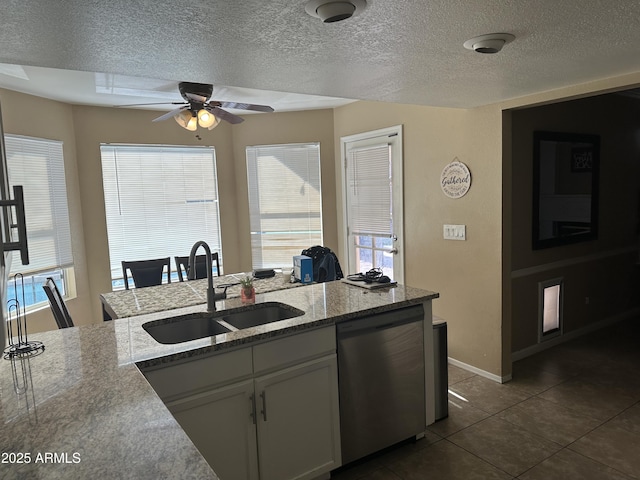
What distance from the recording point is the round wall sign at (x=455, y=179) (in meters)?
3.68

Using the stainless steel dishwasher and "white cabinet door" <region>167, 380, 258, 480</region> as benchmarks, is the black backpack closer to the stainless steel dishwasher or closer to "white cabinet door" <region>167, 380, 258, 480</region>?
the stainless steel dishwasher

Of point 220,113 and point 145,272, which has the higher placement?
point 220,113

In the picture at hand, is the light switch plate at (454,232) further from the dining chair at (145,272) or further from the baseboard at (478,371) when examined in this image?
the dining chair at (145,272)

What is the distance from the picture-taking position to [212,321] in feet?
8.20

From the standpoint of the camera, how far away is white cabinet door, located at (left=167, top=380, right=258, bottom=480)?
6.36 feet

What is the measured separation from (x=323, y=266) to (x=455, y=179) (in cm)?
136

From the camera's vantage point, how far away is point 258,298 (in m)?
2.78

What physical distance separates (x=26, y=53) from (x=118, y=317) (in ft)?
4.59

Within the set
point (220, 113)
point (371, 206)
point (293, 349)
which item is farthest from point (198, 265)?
point (293, 349)

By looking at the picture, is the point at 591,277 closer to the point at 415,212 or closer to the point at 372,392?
the point at 415,212

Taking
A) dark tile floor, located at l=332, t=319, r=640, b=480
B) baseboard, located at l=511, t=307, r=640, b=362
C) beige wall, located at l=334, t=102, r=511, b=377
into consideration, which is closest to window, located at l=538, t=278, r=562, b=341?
baseboard, located at l=511, t=307, r=640, b=362

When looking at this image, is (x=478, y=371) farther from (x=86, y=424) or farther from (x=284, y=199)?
(x=86, y=424)

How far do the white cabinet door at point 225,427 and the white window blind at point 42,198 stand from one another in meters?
2.90

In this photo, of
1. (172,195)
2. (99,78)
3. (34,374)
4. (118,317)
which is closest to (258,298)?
(118,317)
